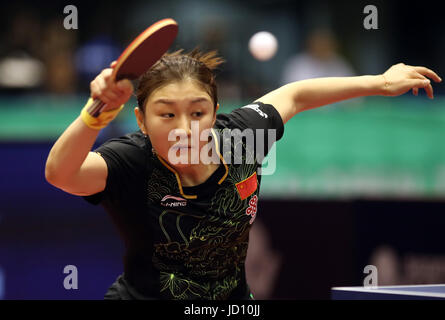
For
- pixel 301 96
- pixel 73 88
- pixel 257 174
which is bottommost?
pixel 257 174

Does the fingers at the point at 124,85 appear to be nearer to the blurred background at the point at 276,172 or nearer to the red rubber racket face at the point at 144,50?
the red rubber racket face at the point at 144,50

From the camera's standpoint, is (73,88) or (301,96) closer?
(301,96)

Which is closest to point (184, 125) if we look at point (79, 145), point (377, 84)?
point (79, 145)

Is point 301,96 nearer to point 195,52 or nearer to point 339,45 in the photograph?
point 195,52

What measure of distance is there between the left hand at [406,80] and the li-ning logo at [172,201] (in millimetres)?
1179

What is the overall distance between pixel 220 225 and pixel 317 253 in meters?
2.84

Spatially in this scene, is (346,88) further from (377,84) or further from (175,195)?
(175,195)

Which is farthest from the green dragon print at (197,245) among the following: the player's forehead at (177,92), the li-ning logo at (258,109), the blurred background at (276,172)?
the blurred background at (276,172)

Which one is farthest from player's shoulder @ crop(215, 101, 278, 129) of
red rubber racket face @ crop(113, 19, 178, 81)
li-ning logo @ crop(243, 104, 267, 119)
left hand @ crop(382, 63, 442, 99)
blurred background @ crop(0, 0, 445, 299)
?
red rubber racket face @ crop(113, 19, 178, 81)

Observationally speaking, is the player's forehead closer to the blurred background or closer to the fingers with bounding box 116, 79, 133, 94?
the fingers with bounding box 116, 79, 133, 94

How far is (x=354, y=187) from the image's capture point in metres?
7.35

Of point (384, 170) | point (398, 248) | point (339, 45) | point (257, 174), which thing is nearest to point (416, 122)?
point (384, 170)

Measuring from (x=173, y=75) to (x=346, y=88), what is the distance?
975 mm

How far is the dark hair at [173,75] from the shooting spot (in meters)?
3.04
